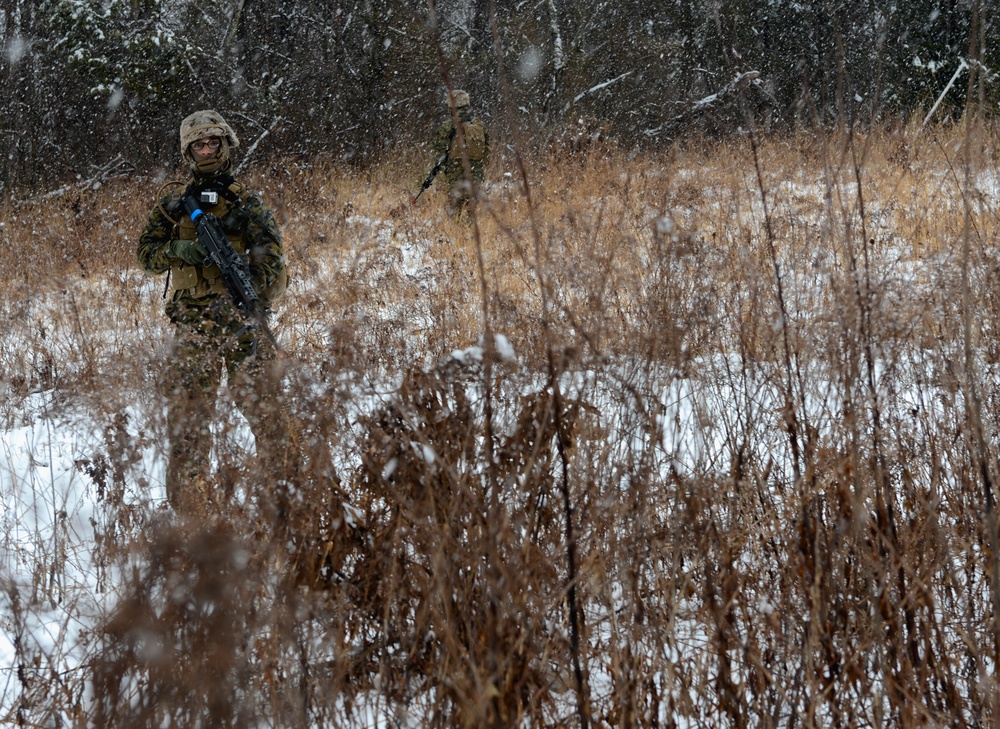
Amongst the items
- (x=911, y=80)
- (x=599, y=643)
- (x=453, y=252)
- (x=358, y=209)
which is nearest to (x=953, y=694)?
(x=599, y=643)

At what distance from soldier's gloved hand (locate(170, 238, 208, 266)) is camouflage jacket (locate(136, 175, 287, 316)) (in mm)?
48

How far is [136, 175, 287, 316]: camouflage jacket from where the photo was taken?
3.09 meters

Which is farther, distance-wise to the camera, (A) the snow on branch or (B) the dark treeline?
(A) the snow on branch

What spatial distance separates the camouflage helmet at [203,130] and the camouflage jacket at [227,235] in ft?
0.39

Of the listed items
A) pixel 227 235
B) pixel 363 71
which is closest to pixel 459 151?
pixel 227 235

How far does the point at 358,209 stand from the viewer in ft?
26.6

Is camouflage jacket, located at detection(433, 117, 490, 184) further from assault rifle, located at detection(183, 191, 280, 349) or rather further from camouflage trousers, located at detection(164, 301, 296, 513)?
camouflage trousers, located at detection(164, 301, 296, 513)

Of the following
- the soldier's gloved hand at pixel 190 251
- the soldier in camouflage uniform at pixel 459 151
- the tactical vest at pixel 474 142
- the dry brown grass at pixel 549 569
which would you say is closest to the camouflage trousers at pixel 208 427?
the dry brown grass at pixel 549 569

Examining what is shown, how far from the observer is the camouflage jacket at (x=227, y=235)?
10.2 ft

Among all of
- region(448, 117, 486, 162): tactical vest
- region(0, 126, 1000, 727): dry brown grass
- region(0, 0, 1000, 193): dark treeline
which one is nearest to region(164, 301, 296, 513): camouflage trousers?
region(0, 126, 1000, 727): dry brown grass

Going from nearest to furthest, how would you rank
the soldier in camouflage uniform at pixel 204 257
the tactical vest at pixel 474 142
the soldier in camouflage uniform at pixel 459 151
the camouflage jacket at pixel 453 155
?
the soldier in camouflage uniform at pixel 204 257 → the soldier in camouflage uniform at pixel 459 151 → the tactical vest at pixel 474 142 → the camouflage jacket at pixel 453 155

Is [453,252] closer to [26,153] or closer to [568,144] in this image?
[568,144]

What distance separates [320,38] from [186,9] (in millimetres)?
1793

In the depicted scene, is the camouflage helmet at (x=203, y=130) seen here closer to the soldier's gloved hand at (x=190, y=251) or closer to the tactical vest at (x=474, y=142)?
the soldier's gloved hand at (x=190, y=251)
